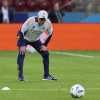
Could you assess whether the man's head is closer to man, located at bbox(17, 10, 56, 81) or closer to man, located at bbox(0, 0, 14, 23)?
man, located at bbox(17, 10, 56, 81)

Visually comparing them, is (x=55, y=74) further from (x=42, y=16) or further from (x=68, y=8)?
(x=68, y=8)

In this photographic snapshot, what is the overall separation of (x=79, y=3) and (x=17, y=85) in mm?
18192

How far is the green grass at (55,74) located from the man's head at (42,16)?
164cm

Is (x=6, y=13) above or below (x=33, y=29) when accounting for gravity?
below

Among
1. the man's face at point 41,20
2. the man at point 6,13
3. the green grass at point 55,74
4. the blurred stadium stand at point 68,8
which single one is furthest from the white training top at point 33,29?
the blurred stadium stand at point 68,8

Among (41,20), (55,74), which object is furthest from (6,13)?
(41,20)

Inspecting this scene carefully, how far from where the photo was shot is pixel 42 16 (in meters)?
16.6

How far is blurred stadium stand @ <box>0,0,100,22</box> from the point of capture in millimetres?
32716

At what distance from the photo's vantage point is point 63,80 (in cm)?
1733

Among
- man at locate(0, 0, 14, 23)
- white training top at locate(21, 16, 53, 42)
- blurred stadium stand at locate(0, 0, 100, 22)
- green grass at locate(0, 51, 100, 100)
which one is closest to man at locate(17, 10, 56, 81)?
white training top at locate(21, 16, 53, 42)

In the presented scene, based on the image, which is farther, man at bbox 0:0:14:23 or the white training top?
man at bbox 0:0:14:23

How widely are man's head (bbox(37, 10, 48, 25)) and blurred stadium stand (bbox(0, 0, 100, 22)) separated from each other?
15.3m

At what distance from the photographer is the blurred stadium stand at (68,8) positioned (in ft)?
107

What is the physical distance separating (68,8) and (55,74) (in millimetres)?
14953
